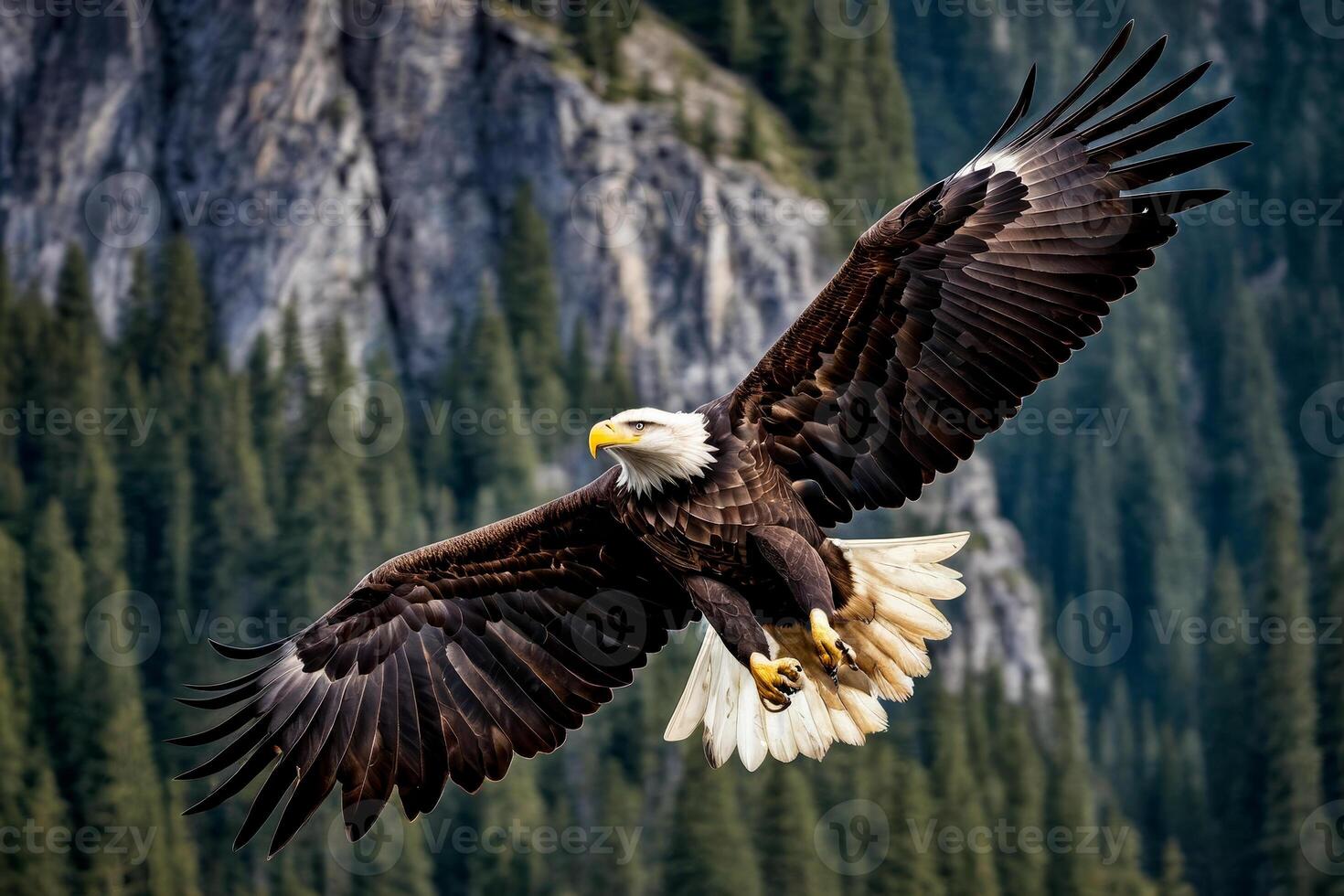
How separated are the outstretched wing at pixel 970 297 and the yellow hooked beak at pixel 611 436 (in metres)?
0.79

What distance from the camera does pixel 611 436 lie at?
33.0 ft

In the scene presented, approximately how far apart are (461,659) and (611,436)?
2350mm

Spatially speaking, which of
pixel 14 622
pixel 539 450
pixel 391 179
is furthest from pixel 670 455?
pixel 391 179

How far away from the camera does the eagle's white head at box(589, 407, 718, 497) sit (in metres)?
10.1

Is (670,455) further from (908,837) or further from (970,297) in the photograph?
(908,837)

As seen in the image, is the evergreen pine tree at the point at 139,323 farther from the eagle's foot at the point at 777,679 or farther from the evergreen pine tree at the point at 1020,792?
the eagle's foot at the point at 777,679

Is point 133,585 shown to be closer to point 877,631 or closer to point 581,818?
point 581,818

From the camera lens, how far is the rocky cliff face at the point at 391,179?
80.6 metres

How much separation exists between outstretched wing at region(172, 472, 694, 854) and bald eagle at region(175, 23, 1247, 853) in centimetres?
2

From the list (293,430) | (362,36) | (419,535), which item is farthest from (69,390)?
(362,36)

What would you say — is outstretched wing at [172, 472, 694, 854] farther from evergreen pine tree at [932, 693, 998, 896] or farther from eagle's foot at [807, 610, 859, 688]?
evergreen pine tree at [932, 693, 998, 896]

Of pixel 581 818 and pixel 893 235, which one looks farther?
pixel 581 818

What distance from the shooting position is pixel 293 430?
76.0 meters

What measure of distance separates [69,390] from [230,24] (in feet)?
66.5
